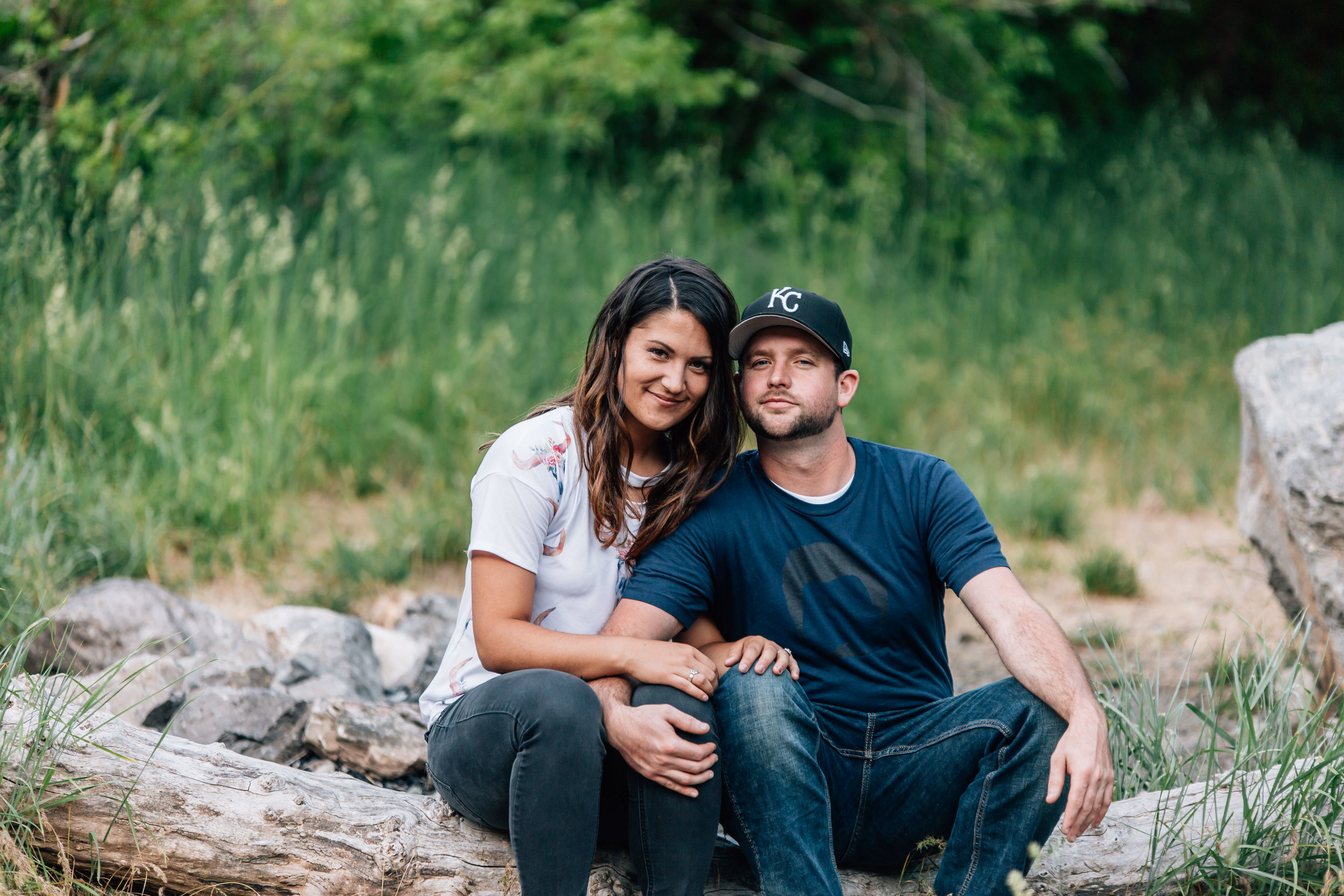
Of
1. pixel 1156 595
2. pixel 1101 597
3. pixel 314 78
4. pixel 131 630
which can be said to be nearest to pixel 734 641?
pixel 131 630

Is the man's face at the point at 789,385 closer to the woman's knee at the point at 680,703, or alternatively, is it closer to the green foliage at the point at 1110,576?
the woman's knee at the point at 680,703

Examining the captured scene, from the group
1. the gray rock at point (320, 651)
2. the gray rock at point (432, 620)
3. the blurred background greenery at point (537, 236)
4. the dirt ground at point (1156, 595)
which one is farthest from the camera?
the blurred background greenery at point (537, 236)

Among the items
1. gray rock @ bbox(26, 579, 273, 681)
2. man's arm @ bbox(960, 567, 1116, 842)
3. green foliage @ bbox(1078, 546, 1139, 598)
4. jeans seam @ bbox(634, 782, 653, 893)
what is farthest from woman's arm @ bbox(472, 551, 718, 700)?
green foliage @ bbox(1078, 546, 1139, 598)

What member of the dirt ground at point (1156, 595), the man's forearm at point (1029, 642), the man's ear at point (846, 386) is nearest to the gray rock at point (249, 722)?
the man's ear at point (846, 386)

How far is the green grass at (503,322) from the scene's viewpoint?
467cm

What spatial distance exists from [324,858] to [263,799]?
185 mm

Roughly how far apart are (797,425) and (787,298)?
1.00ft

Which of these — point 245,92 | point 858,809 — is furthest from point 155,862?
point 245,92

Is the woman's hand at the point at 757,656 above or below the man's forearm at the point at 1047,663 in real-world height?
below

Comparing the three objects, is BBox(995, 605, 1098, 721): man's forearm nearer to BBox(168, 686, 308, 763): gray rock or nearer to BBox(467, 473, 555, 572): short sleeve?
BBox(467, 473, 555, 572): short sleeve

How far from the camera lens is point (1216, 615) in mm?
4941

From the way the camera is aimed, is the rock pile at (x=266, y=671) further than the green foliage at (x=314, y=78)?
No

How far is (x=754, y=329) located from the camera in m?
2.66

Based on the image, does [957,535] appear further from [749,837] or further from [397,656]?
[397,656]
